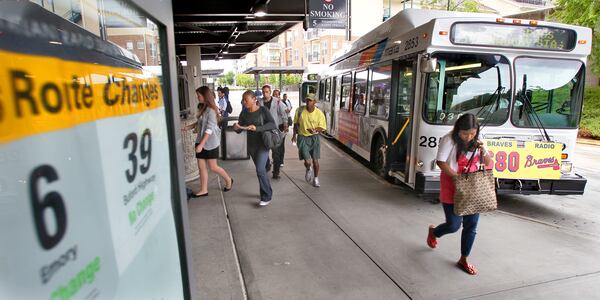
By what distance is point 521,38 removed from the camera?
5.57 metres

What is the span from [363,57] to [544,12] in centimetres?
1586

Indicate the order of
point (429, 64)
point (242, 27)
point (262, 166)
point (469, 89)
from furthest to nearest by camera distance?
1. point (242, 27)
2. point (262, 166)
3. point (469, 89)
4. point (429, 64)

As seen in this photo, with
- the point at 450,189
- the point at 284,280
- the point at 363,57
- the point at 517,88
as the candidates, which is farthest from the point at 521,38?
the point at 284,280

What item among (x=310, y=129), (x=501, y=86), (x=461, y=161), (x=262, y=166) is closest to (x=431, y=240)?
(x=461, y=161)

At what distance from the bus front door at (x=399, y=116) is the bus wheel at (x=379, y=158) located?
284 mm

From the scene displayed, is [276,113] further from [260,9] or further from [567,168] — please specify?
[567,168]

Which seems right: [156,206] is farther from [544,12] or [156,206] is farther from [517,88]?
[544,12]

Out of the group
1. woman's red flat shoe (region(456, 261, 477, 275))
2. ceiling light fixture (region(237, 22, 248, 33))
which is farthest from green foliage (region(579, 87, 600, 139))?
woman's red flat shoe (region(456, 261, 477, 275))

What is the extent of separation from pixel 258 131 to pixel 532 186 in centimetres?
424

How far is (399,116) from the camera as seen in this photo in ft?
22.7

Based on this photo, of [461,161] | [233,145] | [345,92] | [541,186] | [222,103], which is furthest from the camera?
[222,103]

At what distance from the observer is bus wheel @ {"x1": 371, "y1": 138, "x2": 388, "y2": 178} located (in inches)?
289

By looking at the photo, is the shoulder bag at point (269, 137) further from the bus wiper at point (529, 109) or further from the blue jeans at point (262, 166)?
the bus wiper at point (529, 109)

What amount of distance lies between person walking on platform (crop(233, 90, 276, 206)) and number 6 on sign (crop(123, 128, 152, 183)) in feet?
14.2
